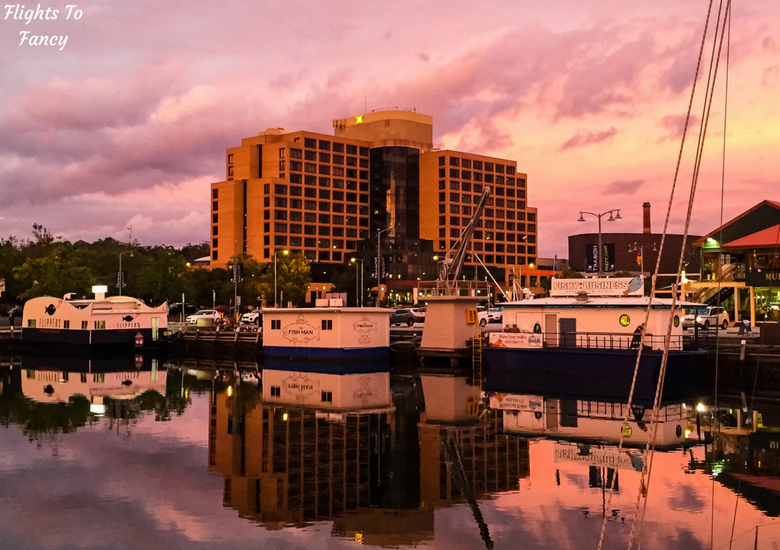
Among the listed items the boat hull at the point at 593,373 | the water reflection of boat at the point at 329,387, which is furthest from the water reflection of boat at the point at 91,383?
the boat hull at the point at 593,373

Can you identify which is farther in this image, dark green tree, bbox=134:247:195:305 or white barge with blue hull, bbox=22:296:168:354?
dark green tree, bbox=134:247:195:305

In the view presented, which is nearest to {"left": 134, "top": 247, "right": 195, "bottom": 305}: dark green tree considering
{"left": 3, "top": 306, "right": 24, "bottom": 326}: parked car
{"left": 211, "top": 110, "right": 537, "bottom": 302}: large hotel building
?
{"left": 3, "top": 306, "right": 24, "bottom": 326}: parked car

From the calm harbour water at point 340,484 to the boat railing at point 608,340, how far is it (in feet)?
31.4

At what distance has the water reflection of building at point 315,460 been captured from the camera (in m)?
18.6

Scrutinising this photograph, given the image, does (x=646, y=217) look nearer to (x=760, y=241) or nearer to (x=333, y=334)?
(x=760, y=241)

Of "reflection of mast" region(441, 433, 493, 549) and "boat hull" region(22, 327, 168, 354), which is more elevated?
"boat hull" region(22, 327, 168, 354)

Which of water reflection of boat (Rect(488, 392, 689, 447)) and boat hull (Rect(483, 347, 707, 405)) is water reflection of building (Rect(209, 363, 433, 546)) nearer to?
water reflection of boat (Rect(488, 392, 689, 447))

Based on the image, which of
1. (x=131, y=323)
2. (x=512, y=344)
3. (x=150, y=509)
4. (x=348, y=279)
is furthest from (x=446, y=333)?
(x=348, y=279)

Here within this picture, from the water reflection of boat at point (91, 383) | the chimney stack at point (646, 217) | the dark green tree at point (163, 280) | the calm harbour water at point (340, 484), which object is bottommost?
the calm harbour water at point (340, 484)

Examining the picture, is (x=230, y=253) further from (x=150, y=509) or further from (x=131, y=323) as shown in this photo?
(x=150, y=509)

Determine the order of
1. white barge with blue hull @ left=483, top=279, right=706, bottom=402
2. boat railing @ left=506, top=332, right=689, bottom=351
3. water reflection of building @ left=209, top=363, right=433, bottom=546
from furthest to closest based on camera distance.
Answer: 1. boat railing @ left=506, top=332, right=689, bottom=351
2. white barge with blue hull @ left=483, top=279, right=706, bottom=402
3. water reflection of building @ left=209, top=363, right=433, bottom=546

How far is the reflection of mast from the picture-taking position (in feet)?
57.1

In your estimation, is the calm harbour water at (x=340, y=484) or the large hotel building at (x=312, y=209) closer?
the calm harbour water at (x=340, y=484)

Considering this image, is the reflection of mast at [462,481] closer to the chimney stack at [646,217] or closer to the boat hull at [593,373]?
the boat hull at [593,373]
